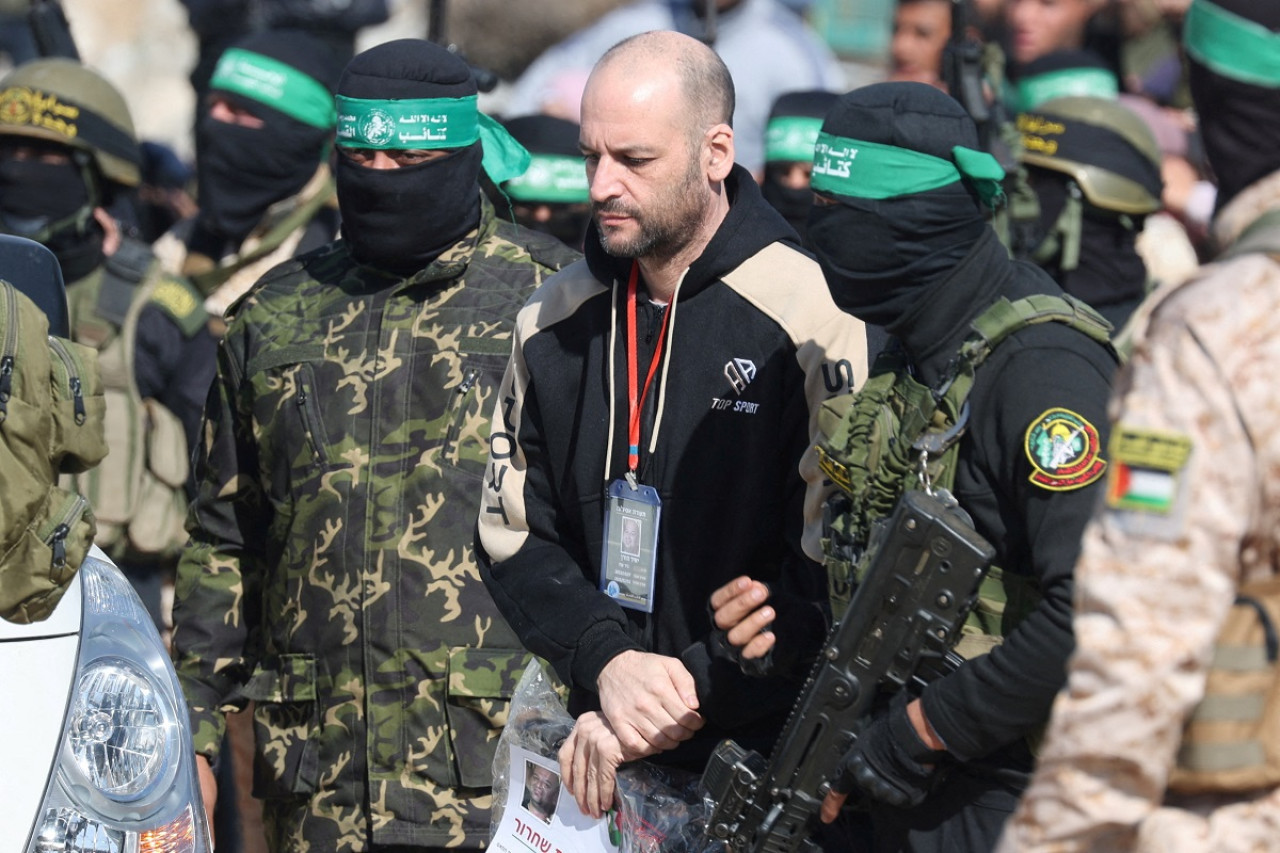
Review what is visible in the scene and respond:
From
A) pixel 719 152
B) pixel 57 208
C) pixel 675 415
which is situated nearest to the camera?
pixel 675 415

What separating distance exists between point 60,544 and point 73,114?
3437mm

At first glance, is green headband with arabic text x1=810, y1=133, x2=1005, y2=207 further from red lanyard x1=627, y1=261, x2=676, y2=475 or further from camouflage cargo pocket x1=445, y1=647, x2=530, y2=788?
camouflage cargo pocket x1=445, y1=647, x2=530, y2=788

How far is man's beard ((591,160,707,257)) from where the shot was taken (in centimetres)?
387

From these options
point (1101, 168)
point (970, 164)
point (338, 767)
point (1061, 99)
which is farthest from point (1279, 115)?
point (1061, 99)

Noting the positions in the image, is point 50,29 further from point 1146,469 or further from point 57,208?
point 1146,469

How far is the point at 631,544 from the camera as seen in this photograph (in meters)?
3.91

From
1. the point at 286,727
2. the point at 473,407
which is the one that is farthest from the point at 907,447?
the point at 286,727

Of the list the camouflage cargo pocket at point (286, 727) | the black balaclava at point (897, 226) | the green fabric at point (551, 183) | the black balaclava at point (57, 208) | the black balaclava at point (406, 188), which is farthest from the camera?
the green fabric at point (551, 183)

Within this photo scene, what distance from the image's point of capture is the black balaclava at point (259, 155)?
24.2 ft

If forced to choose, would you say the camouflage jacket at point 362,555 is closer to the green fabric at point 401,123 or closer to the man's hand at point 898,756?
the green fabric at point 401,123

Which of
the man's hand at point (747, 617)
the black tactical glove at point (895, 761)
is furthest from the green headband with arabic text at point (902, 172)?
the black tactical glove at point (895, 761)

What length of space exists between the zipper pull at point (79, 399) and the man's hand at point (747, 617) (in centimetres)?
148

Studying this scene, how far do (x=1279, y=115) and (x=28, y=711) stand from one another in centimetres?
248

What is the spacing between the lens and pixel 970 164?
11.1 feet
